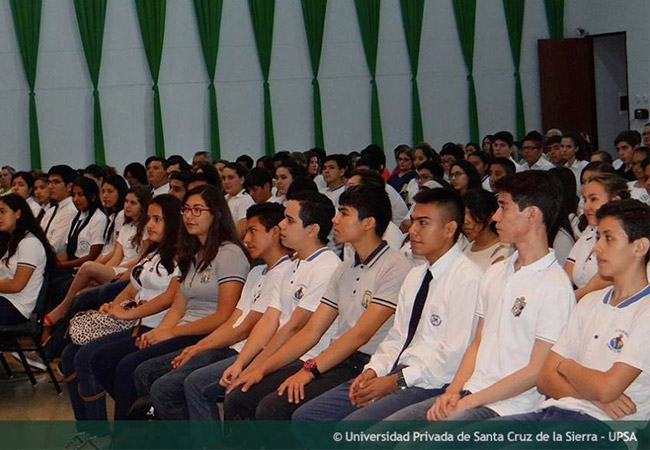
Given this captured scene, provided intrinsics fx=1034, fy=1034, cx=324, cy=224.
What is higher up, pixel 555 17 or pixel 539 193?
pixel 555 17

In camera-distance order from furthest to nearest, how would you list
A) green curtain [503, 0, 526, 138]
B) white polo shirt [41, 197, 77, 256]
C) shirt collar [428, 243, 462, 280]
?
green curtain [503, 0, 526, 138] → white polo shirt [41, 197, 77, 256] → shirt collar [428, 243, 462, 280]

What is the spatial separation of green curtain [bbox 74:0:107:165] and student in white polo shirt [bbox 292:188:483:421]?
32.6 ft

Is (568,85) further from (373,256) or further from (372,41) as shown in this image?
(373,256)

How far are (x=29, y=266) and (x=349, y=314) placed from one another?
8.83ft

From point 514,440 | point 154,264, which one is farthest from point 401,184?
point 514,440

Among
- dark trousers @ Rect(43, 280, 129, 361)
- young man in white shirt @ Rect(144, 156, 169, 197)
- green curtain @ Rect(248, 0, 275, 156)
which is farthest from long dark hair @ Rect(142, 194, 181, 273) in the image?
green curtain @ Rect(248, 0, 275, 156)

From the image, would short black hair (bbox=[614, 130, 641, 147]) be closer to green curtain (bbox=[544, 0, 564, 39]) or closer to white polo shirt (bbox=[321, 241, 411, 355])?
white polo shirt (bbox=[321, 241, 411, 355])

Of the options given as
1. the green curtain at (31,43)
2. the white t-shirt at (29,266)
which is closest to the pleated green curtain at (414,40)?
the green curtain at (31,43)

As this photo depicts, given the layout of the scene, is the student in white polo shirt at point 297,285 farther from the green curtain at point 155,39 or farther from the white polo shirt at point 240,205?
the green curtain at point 155,39

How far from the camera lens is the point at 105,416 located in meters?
5.25

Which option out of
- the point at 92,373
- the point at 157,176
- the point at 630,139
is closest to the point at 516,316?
the point at 92,373

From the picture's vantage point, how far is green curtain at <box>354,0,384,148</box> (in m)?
14.1

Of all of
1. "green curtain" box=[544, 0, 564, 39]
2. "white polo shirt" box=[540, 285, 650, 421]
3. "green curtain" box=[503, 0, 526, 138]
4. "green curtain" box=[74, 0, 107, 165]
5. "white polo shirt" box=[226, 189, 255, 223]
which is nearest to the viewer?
"white polo shirt" box=[540, 285, 650, 421]

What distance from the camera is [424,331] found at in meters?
3.83
